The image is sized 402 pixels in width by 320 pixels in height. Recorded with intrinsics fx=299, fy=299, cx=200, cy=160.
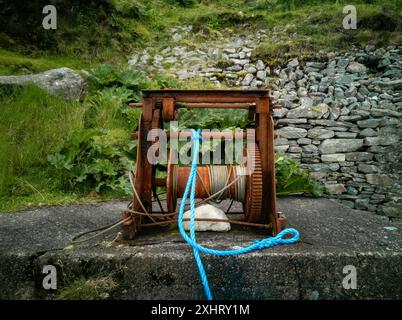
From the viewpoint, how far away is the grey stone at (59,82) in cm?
528

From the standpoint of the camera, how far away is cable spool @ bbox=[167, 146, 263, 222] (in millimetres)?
2318

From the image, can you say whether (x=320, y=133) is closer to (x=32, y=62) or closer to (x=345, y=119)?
(x=345, y=119)

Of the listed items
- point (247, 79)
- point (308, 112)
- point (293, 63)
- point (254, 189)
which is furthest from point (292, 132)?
point (254, 189)

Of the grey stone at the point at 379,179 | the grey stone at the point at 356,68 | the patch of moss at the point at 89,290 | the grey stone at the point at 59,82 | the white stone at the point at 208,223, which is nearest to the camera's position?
the patch of moss at the point at 89,290

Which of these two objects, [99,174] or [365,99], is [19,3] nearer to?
[99,174]

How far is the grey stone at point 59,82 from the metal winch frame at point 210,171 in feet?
12.6

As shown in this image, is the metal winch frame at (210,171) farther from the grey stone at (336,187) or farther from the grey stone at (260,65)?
the grey stone at (260,65)

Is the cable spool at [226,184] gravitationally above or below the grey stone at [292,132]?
below

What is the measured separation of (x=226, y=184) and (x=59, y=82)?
4627mm

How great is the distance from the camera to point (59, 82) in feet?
18.6

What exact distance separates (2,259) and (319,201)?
3825 millimetres

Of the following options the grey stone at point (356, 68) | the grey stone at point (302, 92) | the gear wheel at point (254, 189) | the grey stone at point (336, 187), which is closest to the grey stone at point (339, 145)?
the grey stone at point (336, 187)

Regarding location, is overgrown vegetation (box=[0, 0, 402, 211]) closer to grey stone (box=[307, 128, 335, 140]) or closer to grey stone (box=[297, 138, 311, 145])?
grey stone (box=[297, 138, 311, 145])
